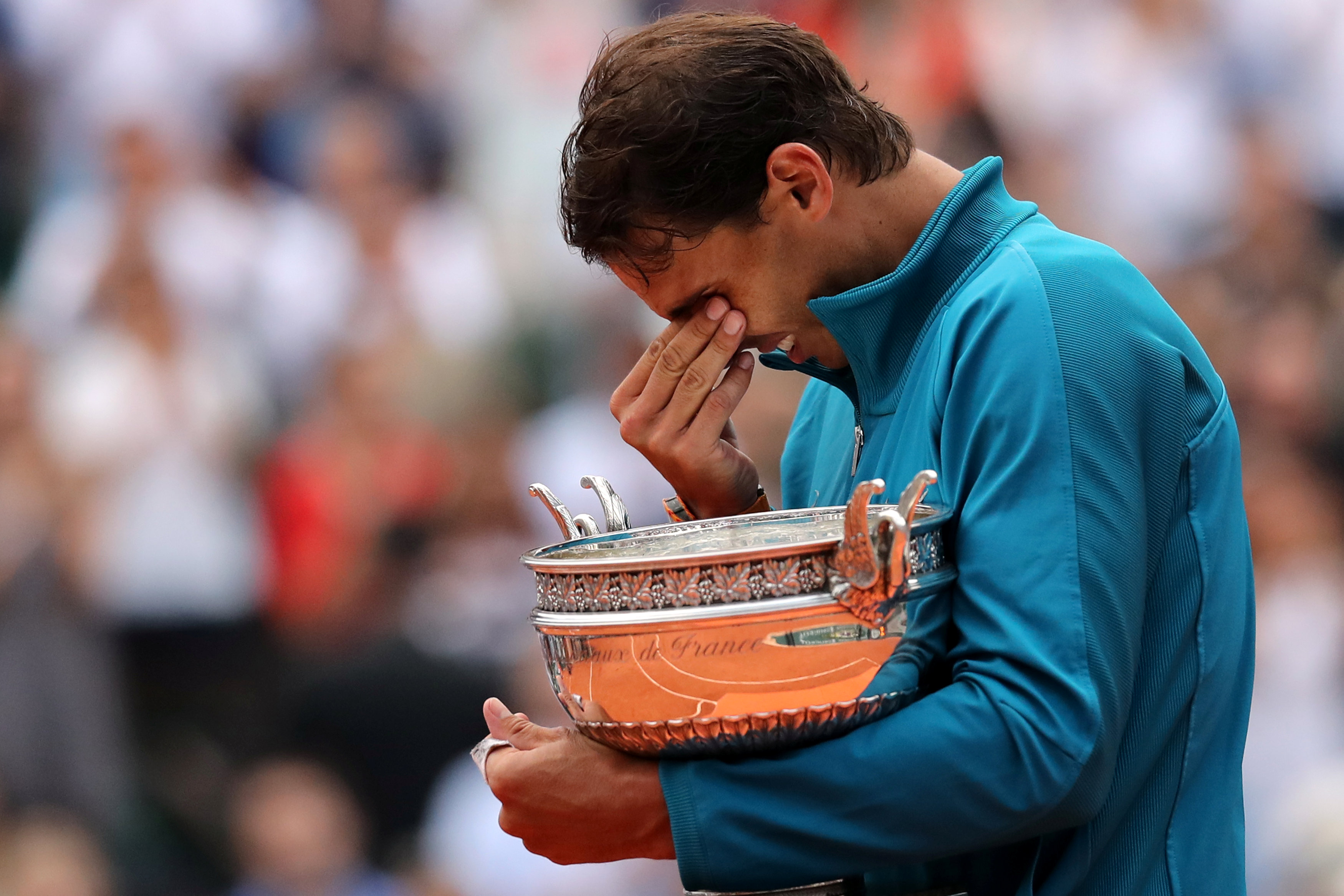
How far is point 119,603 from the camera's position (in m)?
3.90

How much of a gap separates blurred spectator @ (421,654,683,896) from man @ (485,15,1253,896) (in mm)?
2449

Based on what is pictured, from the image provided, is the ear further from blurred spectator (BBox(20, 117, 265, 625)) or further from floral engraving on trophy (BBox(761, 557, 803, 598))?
blurred spectator (BBox(20, 117, 265, 625))

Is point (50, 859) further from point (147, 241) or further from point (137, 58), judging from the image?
point (137, 58)

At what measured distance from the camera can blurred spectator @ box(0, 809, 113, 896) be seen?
146 inches

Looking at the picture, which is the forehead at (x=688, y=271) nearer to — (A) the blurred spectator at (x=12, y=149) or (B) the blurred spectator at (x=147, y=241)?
(B) the blurred spectator at (x=147, y=241)

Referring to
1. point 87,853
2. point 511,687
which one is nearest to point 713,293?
point 511,687

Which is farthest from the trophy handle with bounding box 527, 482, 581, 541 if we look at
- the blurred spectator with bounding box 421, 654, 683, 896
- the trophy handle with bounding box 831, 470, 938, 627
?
the blurred spectator with bounding box 421, 654, 683, 896

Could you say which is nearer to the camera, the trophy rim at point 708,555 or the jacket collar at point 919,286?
the trophy rim at point 708,555

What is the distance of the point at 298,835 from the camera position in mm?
3779

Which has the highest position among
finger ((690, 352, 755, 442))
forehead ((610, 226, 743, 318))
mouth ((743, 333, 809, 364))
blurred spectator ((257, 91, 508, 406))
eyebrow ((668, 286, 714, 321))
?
blurred spectator ((257, 91, 508, 406))

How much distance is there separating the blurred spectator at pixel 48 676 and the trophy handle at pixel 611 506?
3023mm

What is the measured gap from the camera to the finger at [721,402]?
4.37 ft

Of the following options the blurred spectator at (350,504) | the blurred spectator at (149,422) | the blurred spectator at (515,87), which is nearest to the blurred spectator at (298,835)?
the blurred spectator at (350,504)

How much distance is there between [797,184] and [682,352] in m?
0.20
